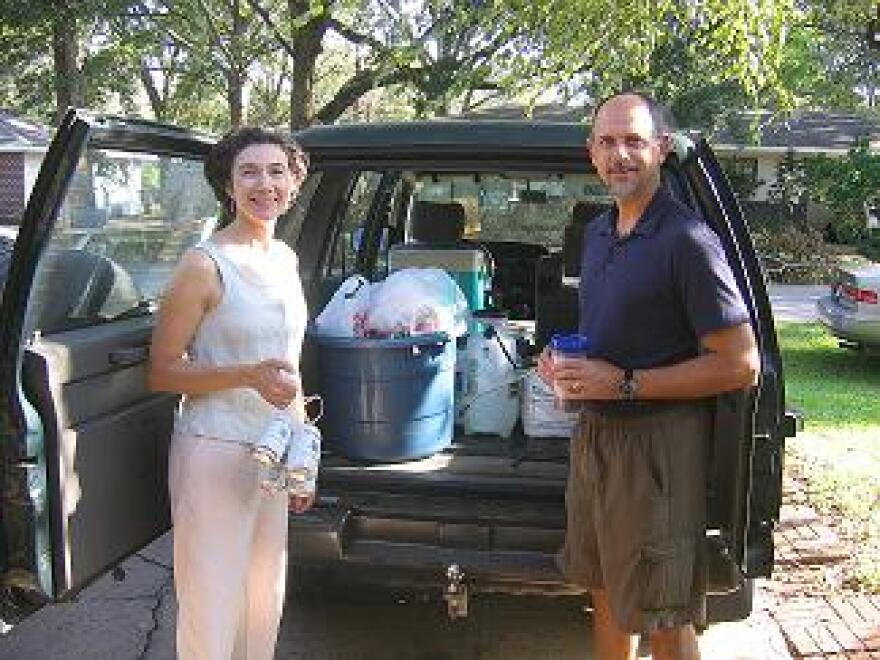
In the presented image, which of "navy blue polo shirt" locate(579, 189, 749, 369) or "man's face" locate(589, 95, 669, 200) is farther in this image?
"man's face" locate(589, 95, 669, 200)

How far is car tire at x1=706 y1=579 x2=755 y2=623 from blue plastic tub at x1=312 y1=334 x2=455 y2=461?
1.14 metres

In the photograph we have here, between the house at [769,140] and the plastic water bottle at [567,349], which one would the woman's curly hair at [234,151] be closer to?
the plastic water bottle at [567,349]

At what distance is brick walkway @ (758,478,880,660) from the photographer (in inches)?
156

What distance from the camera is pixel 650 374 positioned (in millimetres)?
2639

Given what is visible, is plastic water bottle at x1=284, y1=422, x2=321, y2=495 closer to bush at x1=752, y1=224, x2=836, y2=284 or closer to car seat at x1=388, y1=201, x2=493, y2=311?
car seat at x1=388, y1=201, x2=493, y2=311

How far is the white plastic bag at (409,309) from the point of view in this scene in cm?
383

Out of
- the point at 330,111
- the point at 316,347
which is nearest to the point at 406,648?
the point at 316,347

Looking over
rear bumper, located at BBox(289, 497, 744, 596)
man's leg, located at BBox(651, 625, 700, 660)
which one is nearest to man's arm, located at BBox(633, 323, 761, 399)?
man's leg, located at BBox(651, 625, 700, 660)

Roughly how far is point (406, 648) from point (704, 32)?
437 centimetres

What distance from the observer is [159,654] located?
3938 mm

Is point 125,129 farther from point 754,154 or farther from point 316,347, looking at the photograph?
point 754,154

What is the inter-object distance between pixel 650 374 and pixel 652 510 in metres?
0.36

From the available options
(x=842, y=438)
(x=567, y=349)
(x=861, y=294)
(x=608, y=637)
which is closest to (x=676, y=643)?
Answer: (x=608, y=637)

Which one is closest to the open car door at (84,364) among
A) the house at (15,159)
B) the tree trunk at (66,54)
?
the tree trunk at (66,54)
